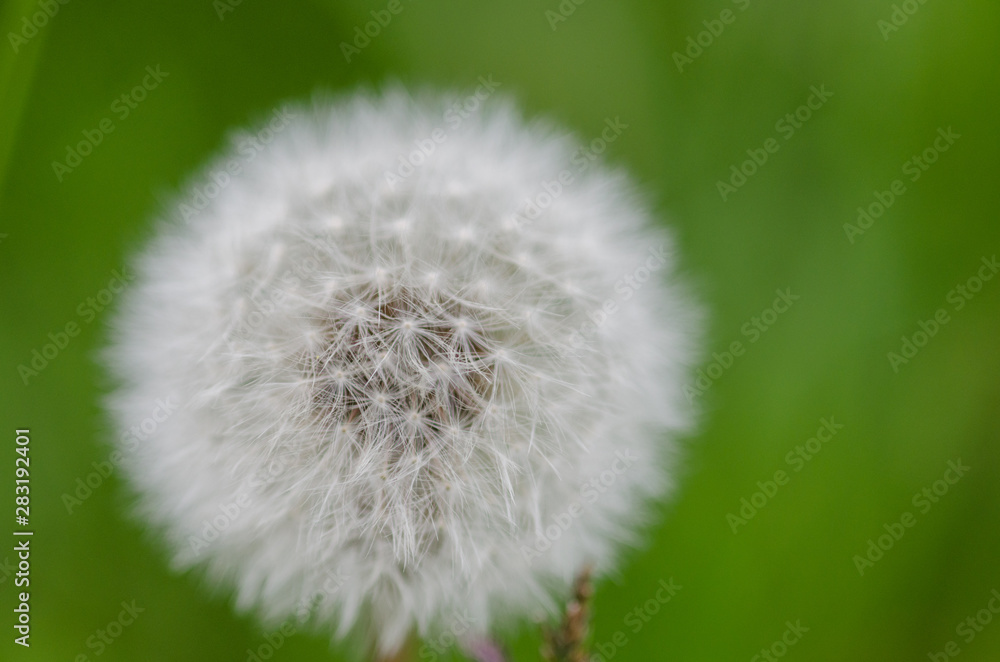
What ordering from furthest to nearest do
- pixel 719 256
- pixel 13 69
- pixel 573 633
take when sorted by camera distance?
pixel 719 256
pixel 13 69
pixel 573 633

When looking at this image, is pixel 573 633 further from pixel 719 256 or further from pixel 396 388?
pixel 719 256

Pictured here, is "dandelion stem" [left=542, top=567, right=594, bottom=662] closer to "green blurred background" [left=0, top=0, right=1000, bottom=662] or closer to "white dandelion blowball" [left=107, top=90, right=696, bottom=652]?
"white dandelion blowball" [left=107, top=90, right=696, bottom=652]

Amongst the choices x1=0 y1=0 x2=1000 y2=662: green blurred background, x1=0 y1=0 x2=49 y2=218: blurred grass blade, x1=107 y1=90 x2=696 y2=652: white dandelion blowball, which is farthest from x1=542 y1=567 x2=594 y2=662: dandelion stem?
x1=0 y1=0 x2=49 y2=218: blurred grass blade

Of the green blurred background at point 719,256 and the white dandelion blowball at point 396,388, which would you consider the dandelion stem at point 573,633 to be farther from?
the green blurred background at point 719,256

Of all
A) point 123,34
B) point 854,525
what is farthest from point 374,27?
point 854,525

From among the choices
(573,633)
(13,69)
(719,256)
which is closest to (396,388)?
(573,633)

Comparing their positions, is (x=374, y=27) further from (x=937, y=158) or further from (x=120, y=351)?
(x=937, y=158)
